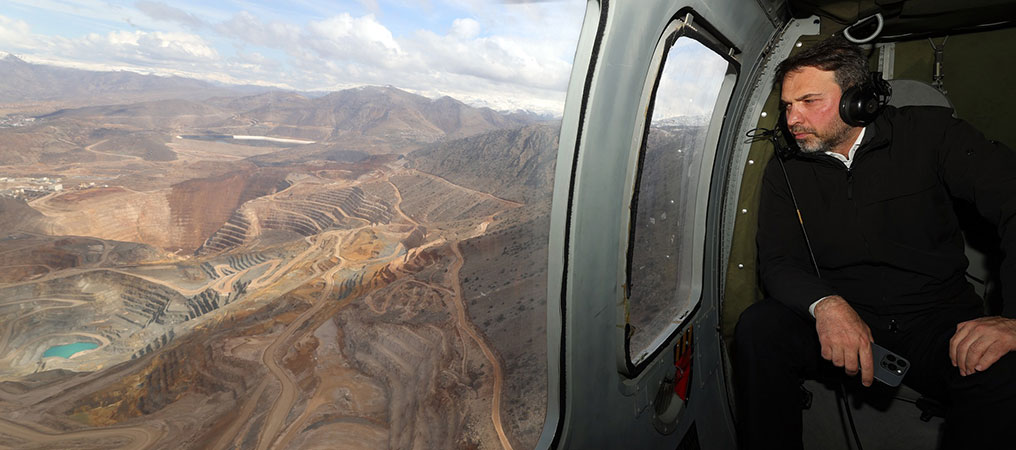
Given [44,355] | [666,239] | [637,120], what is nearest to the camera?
[637,120]

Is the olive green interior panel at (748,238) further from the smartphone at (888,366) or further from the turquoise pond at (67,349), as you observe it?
the turquoise pond at (67,349)

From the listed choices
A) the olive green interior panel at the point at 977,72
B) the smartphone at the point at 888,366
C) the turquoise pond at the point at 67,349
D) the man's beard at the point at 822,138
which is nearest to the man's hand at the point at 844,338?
the smartphone at the point at 888,366

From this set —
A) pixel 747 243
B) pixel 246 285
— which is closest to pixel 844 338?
pixel 747 243

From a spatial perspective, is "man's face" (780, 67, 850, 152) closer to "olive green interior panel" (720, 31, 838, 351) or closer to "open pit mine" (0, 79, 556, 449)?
"olive green interior panel" (720, 31, 838, 351)

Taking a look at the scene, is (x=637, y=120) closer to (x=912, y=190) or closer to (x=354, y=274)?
(x=912, y=190)

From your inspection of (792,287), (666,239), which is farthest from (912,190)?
(666,239)

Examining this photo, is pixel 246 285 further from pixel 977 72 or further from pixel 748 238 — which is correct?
pixel 977 72
